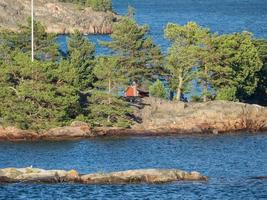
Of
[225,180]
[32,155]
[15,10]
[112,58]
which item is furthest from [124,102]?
[15,10]

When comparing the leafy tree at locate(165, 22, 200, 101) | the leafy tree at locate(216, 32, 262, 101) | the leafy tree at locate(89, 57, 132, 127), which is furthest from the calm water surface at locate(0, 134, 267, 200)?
the leafy tree at locate(165, 22, 200, 101)

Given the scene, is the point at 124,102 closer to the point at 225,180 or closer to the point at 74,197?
the point at 225,180

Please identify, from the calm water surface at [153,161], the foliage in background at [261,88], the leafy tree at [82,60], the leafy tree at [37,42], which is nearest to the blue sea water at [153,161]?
the calm water surface at [153,161]

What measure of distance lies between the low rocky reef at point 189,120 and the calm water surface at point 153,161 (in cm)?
162

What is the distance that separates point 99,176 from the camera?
2788 inches

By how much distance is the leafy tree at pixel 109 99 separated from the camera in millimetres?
92312

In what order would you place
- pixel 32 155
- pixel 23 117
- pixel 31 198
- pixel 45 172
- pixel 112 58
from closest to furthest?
pixel 31 198
pixel 45 172
pixel 32 155
pixel 23 117
pixel 112 58

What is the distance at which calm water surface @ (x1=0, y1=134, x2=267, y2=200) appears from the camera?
220 ft

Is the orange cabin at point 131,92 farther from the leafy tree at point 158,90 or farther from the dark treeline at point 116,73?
the leafy tree at point 158,90

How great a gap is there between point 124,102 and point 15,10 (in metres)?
108

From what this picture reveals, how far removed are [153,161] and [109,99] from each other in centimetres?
1320

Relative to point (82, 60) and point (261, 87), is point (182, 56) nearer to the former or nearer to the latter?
point (82, 60)

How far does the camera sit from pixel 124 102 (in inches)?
3688

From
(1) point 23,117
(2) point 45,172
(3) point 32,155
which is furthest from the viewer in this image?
(1) point 23,117
